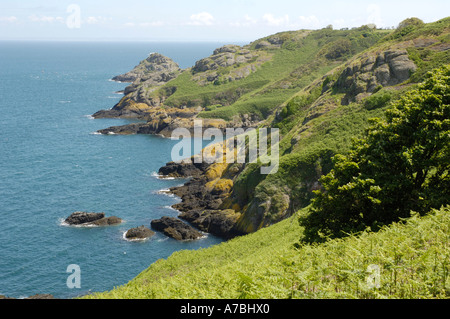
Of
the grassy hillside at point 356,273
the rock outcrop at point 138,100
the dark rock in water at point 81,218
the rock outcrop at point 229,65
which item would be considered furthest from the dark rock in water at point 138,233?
the rock outcrop at point 229,65

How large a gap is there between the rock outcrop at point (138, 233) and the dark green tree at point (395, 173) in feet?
114

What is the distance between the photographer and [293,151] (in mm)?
54406

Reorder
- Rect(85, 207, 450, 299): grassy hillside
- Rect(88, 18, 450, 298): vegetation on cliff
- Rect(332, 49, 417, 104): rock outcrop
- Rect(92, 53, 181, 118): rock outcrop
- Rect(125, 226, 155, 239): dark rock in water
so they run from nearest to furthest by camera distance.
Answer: Rect(85, 207, 450, 299): grassy hillside < Rect(88, 18, 450, 298): vegetation on cliff < Rect(125, 226, 155, 239): dark rock in water < Rect(332, 49, 417, 104): rock outcrop < Rect(92, 53, 181, 118): rock outcrop

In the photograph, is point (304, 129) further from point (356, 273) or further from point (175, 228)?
point (356, 273)

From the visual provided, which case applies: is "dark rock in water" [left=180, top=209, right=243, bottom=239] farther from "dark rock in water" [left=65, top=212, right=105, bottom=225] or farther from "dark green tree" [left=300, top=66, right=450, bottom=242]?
"dark green tree" [left=300, top=66, right=450, bottom=242]

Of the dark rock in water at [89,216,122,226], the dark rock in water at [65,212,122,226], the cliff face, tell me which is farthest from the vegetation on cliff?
the dark rock in water at [65,212,122,226]

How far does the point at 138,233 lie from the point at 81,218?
10.5m

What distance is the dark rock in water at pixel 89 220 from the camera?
194 ft

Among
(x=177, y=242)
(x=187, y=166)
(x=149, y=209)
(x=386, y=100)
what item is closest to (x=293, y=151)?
(x=386, y=100)

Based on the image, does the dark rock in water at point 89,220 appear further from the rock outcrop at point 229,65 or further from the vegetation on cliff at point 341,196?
the rock outcrop at point 229,65

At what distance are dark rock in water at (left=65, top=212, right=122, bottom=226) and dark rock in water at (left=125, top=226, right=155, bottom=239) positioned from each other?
5.06 m

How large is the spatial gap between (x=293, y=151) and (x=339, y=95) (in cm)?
1528

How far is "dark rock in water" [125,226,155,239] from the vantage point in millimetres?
54875

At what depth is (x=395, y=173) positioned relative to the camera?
908 inches
